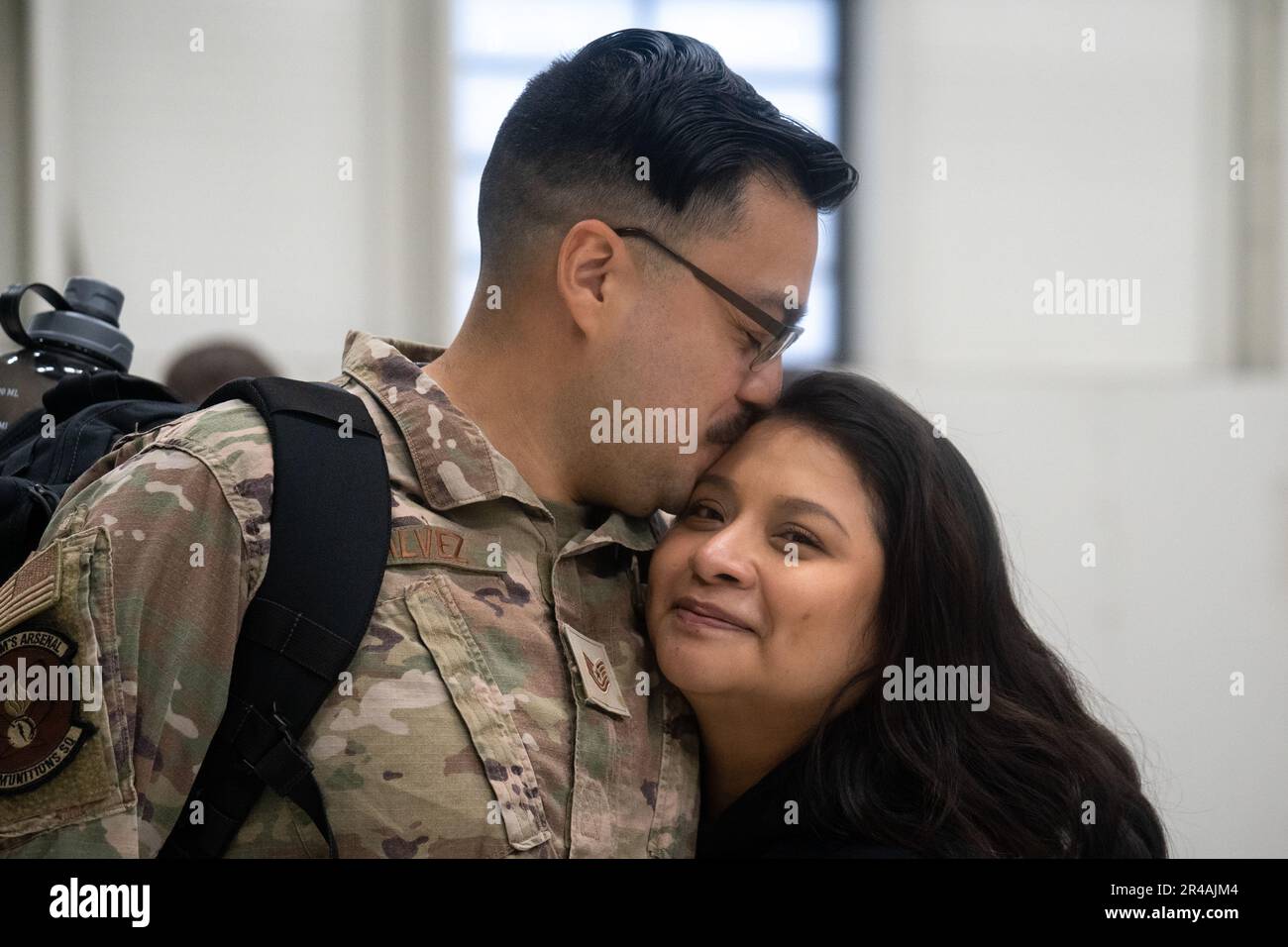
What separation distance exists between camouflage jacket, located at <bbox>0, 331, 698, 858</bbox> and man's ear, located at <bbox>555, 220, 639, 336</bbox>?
7.0 inches

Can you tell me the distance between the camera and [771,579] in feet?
4.38

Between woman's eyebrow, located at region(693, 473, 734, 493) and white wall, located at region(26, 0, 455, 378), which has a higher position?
white wall, located at region(26, 0, 455, 378)

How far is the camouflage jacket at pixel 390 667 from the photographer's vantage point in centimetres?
102

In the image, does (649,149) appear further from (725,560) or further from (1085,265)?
(1085,265)

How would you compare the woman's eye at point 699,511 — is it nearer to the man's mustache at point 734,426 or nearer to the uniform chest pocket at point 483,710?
the man's mustache at point 734,426

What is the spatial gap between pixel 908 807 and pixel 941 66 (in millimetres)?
2974

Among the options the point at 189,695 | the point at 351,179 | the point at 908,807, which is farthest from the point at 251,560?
the point at 351,179

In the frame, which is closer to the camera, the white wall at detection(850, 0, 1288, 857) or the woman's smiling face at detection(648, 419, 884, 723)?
the woman's smiling face at detection(648, 419, 884, 723)

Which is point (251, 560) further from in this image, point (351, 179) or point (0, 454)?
point (351, 179)

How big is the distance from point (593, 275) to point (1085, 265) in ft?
9.22

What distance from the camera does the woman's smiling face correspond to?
1.31m

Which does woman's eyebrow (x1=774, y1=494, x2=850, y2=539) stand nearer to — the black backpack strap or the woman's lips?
the woman's lips

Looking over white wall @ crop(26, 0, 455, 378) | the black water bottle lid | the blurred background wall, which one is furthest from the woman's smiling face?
white wall @ crop(26, 0, 455, 378)

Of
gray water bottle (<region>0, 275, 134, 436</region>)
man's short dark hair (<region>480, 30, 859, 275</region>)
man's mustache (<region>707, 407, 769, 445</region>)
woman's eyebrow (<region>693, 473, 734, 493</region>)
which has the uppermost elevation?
man's short dark hair (<region>480, 30, 859, 275</region>)
